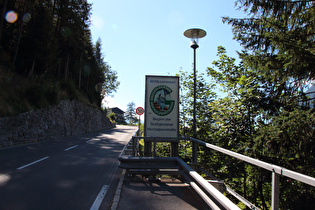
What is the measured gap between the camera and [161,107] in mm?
6648

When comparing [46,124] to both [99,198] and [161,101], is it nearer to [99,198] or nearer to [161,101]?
[161,101]

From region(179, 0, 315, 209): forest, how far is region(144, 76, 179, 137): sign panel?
133 centimetres

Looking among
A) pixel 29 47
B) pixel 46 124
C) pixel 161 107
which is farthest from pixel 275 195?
pixel 29 47

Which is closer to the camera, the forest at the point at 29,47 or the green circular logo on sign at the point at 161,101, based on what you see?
the green circular logo on sign at the point at 161,101

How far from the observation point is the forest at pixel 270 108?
14.7 ft

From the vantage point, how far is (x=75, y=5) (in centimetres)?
2386

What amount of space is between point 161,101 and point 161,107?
0.19 metres

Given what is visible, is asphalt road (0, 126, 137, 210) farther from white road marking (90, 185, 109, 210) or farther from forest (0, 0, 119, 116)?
forest (0, 0, 119, 116)

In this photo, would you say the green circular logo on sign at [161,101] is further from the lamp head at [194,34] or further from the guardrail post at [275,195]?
the guardrail post at [275,195]

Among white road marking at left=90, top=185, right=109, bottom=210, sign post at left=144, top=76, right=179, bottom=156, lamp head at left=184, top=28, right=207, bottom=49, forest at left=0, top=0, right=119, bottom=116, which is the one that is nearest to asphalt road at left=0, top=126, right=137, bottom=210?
white road marking at left=90, top=185, right=109, bottom=210

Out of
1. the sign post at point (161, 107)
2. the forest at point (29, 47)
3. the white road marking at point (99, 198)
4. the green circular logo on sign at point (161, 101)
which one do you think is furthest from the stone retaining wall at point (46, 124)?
the green circular logo on sign at point (161, 101)

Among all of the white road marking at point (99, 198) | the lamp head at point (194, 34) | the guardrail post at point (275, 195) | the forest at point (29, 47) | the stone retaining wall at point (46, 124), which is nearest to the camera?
the guardrail post at point (275, 195)

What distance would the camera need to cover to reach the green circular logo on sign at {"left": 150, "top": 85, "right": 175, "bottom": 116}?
6.61 metres

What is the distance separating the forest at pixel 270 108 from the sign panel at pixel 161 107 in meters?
1.33
